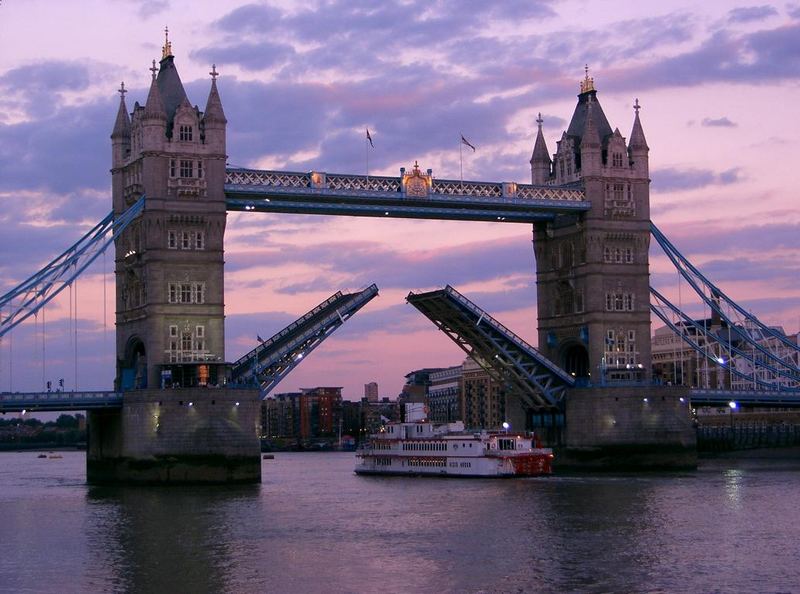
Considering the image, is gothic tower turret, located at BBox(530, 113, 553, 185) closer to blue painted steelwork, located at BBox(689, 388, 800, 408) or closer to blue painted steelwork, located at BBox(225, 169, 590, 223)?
blue painted steelwork, located at BBox(225, 169, 590, 223)

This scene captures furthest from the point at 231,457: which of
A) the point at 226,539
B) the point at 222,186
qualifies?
the point at 226,539

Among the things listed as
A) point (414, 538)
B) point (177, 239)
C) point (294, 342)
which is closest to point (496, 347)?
point (294, 342)

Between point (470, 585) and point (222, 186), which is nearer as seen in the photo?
point (470, 585)

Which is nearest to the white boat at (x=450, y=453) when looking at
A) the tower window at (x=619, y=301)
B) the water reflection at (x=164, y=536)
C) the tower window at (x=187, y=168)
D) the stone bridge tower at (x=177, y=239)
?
the tower window at (x=619, y=301)

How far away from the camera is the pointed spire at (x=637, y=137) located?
9438 cm

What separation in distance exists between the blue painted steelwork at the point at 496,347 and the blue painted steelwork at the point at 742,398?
9383 millimetres

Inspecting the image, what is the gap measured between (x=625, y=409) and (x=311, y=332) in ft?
67.3

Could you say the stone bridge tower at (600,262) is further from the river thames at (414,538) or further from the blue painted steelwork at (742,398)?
the river thames at (414,538)

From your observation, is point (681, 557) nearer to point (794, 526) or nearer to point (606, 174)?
point (794, 526)

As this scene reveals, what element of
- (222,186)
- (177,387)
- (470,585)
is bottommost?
(470,585)

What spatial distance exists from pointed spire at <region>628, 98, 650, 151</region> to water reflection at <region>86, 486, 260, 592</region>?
35.1 metres

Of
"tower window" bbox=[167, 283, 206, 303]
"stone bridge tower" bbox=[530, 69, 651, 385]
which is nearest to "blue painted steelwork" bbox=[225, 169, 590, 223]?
"stone bridge tower" bbox=[530, 69, 651, 385]

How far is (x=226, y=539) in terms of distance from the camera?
52.8m

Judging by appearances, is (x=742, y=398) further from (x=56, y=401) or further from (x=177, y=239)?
(x=56, y=401)
